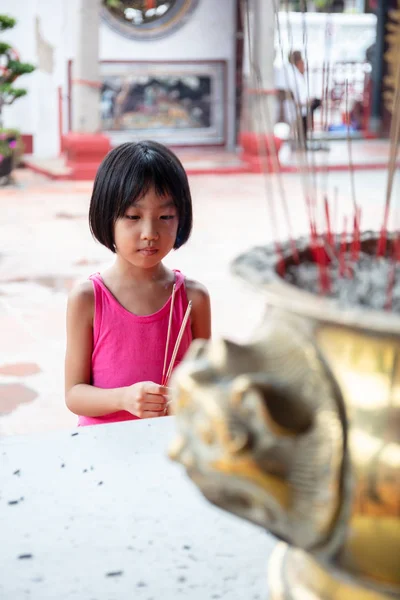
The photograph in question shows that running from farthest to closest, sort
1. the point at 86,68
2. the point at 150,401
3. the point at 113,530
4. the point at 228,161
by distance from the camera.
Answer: the point at 228,161 < the point at 86,68 < the point at 150,401 < the point at 113,530

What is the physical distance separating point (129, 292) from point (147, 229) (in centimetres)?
Result: 18

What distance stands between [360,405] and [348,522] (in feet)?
0.22

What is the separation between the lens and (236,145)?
34.8 feet

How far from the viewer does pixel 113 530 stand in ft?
2.29

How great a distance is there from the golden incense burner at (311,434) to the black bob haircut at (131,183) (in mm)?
720

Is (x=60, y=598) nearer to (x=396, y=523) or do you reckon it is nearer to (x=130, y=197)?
(x=396, y=523)

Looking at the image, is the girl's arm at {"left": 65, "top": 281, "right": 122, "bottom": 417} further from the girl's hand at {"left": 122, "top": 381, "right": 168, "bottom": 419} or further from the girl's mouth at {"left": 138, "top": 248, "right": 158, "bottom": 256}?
the girl's hand at {"left": 122, "top": 381, "right": 168, "bottom": 419}

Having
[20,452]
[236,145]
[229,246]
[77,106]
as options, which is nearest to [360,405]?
[20,452]

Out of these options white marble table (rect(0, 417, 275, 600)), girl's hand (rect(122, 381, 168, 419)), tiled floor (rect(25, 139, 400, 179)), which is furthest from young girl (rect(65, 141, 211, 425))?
tiled floor (rect(25, 139, 400, 179))

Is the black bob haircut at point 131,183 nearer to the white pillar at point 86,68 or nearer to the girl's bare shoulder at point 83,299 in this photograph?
the girl's bare shoulder at point 83,299

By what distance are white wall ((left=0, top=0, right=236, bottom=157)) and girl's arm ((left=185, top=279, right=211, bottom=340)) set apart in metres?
8.08

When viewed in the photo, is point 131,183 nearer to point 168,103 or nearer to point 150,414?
point 150,414

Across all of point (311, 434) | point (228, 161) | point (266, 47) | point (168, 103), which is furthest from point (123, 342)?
point (168, 103)

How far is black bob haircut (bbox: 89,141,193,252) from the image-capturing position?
120 cm
